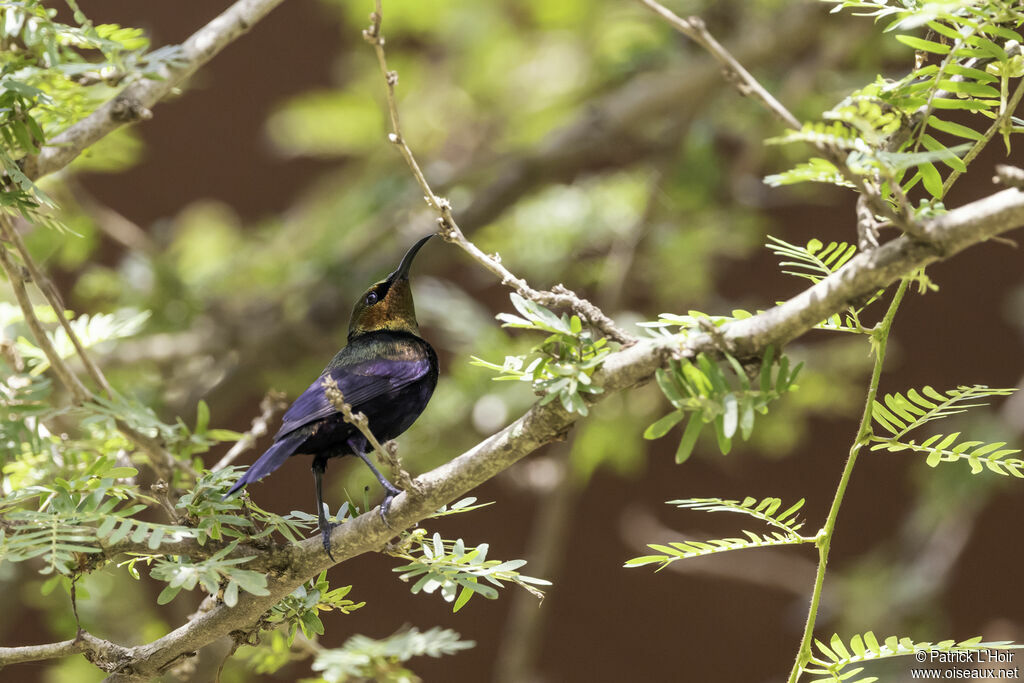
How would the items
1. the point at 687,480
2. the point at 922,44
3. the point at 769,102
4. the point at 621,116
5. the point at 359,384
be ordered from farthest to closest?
the point at 687,480, the point at 621,116, the point at 359,384, the point at 922,44, the point at 769,102

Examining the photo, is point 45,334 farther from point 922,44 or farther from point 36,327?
point 922,44

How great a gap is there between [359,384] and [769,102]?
2.67ft

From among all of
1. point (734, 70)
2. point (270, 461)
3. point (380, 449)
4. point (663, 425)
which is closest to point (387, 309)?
point (270, 461)

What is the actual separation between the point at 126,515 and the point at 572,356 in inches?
19.5

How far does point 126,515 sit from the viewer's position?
997mm

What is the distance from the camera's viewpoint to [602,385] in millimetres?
891

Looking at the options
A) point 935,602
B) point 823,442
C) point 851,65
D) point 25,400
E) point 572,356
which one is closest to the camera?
point 572,356

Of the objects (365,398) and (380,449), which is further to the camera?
(365,398)

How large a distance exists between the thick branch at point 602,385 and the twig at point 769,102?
2 centimetres

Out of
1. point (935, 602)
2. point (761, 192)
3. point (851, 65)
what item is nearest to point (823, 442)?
point (935, 602)

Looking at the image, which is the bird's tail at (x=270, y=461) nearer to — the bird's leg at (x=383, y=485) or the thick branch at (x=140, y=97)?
the bird's leg at (x=383, y=485)

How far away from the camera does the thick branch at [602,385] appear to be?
76 cm

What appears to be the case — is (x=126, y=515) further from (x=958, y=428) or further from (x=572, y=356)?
(x=958, y=428)

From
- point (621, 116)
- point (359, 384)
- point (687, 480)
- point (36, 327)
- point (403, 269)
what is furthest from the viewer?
point (687, 480)
